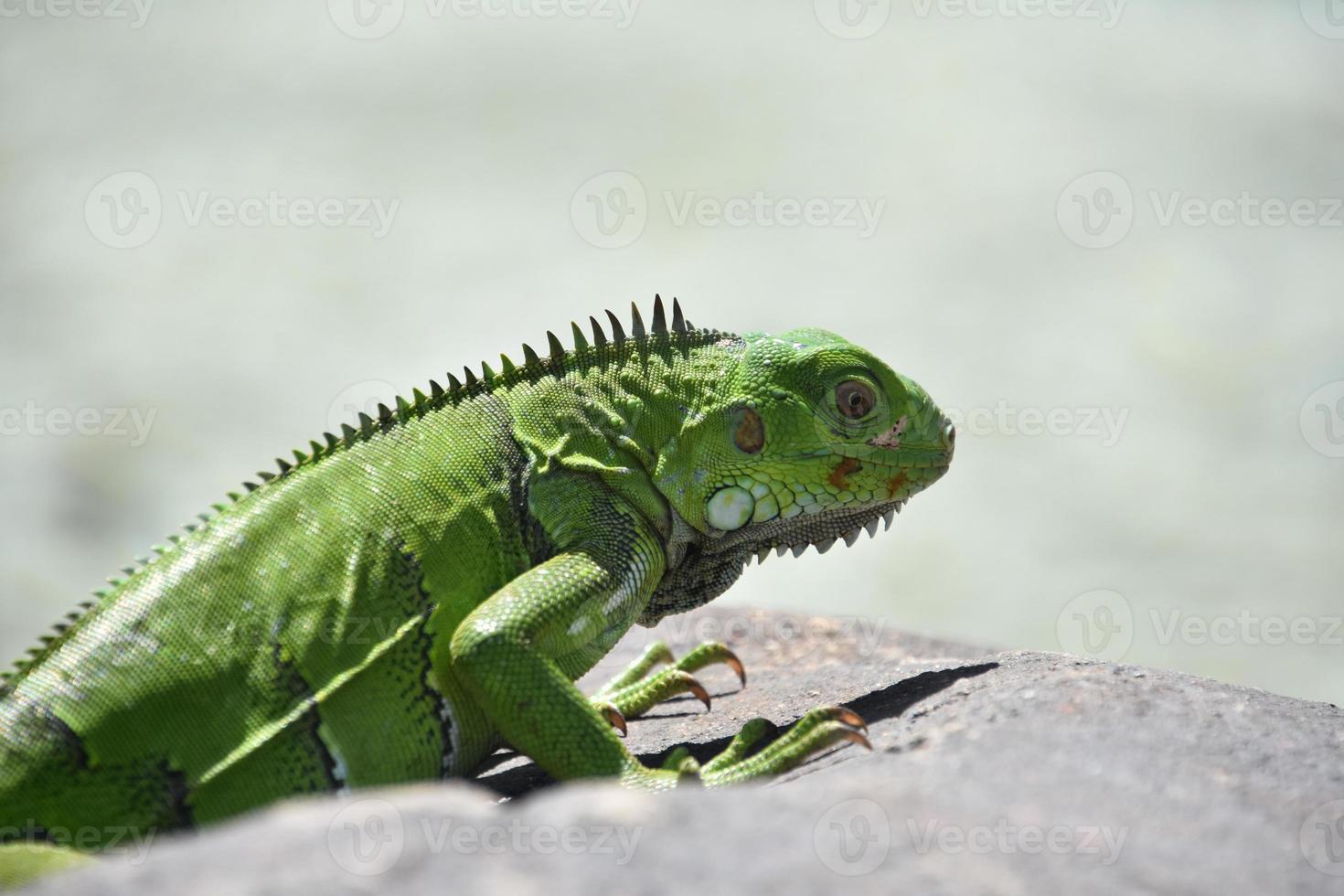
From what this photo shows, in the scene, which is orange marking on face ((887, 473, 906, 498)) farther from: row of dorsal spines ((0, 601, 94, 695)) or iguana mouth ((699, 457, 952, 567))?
row of dorsal spines ((0, 601, 94, 695))

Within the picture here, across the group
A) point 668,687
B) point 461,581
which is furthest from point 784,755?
point 668,687

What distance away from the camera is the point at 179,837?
520cm

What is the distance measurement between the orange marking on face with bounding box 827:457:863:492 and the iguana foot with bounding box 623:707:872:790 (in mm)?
1162

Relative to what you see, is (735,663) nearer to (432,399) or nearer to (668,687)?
(668,687)

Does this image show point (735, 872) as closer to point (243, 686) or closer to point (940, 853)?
point (940, 853)

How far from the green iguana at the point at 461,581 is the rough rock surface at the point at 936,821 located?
463 mm

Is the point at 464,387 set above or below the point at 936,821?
above

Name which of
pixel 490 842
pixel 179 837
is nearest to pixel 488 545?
pixel 179 837

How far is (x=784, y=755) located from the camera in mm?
5402

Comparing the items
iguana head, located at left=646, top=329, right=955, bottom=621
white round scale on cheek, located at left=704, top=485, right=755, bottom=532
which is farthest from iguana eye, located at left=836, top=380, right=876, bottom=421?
white round scale on cheek, located at left=704, top=485, right=755, bottom=532

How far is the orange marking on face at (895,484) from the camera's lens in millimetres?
Answer: 6230

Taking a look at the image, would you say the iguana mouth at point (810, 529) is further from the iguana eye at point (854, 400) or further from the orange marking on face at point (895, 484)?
the iguana eye at point (854, 400)

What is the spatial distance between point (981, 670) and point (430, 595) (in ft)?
9.27

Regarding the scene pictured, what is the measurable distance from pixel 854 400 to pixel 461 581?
204 centimetres
